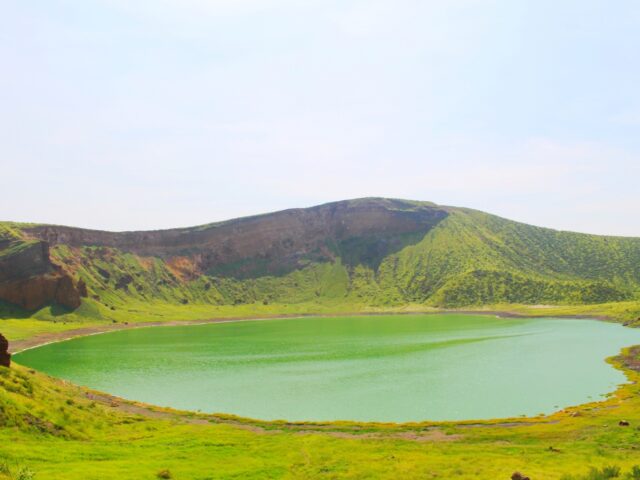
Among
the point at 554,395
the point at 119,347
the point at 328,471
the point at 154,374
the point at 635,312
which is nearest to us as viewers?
the point at 328,471

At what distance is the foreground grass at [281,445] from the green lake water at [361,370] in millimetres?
7672

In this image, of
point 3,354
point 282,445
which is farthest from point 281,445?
point 3,354

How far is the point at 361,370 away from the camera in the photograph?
86125 millimetres

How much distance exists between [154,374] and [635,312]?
146m

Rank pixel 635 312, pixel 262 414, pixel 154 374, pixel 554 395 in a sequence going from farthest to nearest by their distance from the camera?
pixel 635 312, pixel 154 374, pixel 554 395, pixel 262 414

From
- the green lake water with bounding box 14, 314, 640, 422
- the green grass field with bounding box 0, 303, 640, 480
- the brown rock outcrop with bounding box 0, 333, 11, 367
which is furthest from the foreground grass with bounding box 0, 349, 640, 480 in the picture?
the green lake water with bounding box 14, 314, 640, 422

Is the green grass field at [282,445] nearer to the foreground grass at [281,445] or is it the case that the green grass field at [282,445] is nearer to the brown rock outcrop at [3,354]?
the foreground grass at [281,445]

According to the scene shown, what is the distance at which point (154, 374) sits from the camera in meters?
91.2

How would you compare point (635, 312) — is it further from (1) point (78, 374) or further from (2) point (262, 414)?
(1) point (78, 374)

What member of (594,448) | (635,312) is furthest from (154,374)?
(635,312)

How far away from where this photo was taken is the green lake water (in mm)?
64000

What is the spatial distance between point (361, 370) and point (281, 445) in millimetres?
42704

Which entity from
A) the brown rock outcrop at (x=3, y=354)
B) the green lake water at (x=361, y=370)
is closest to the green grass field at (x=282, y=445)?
the brown rock outcrop at (x=3, y=354)

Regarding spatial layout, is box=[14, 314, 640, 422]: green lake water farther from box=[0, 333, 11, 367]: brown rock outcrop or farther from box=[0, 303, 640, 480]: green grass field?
box=[0, 333, 11, 367]: brown rock outcrop
